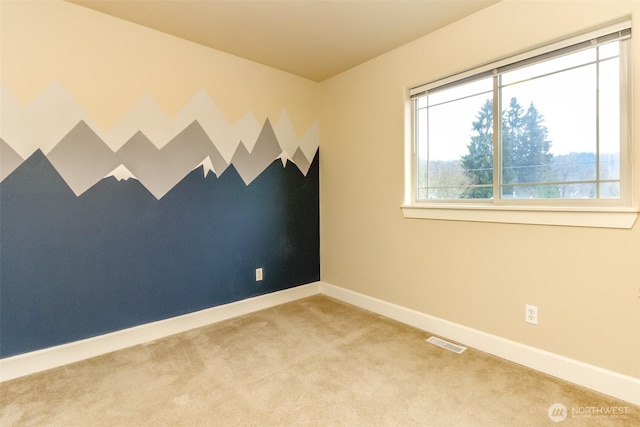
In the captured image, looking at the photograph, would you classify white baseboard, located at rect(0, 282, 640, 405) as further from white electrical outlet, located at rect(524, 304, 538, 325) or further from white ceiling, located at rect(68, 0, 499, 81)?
white ceiling, located at rect(68, 0, 499, 81)

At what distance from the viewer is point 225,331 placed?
258cm

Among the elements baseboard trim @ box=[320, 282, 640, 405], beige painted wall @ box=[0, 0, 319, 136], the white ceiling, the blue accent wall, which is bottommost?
baseboard trim @ box=[320, 282, 640, 405]

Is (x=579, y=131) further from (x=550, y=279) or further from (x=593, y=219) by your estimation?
(x=550, y=279)

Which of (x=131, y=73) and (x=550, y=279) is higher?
(x=131, y=73)

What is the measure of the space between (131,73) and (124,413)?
2200mm

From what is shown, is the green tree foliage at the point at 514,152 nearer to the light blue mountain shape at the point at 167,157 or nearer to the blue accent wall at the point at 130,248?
the blue accent wall at the point at 130,248

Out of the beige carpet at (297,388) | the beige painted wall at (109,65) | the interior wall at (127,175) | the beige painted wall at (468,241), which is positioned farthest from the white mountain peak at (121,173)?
the beige painted wall at (468,241)

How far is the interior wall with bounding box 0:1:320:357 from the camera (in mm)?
1964

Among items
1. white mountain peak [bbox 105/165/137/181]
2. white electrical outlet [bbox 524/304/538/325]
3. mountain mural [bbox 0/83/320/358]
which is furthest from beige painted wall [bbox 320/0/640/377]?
white mountain peak [bbox 105/165/137/181]

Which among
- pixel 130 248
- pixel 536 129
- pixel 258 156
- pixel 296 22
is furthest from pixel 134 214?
pixel 536 129

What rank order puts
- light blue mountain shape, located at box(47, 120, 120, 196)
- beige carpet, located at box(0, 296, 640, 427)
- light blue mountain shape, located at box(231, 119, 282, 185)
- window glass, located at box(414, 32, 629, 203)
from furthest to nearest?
1. light blue mountain shape, located at box(231, 119, 282, 185)
2. light blue mountain shape, located at box(47, 120, 120, 196)
3. window glass, located at box(414, 32, 629, 203)
4. beige carpet, located at box(0, 296, 640, 427)

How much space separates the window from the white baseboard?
0.91 m

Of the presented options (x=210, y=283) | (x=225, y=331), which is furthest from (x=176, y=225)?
(x=225, y=331)

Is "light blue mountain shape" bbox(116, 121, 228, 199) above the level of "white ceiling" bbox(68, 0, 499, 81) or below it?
below
